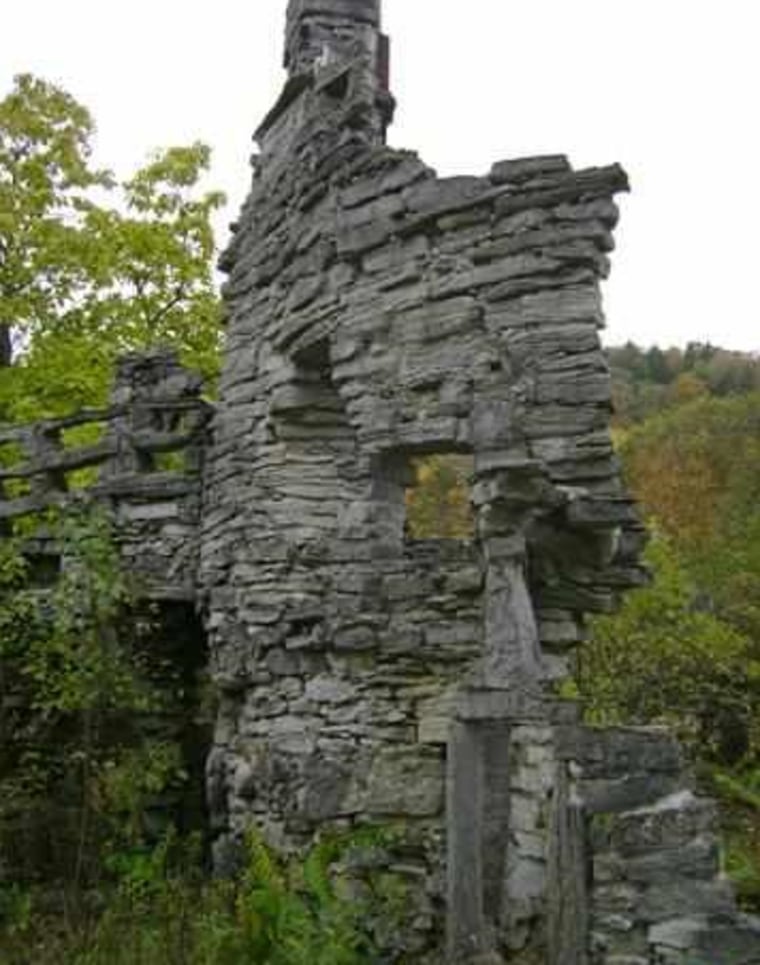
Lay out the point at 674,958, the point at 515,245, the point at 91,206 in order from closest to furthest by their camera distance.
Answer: the point at 674,958
the point at 515,245
the point at 91,206

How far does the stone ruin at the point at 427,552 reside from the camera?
17.8 ft

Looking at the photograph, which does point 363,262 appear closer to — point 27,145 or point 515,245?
point 515,245

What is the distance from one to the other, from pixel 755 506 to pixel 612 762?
16.9m

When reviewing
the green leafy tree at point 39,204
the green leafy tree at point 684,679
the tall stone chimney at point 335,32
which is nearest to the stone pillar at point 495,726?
the tall stone chimney at point 335,32

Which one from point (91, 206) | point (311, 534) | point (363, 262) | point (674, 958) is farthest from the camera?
point (91, 206)

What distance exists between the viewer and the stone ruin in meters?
5.43

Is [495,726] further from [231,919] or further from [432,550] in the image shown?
[231,919]

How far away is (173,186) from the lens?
15.9m

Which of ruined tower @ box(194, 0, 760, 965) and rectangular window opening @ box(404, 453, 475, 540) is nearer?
ruined tower @ box(194, 0, 760, 965)

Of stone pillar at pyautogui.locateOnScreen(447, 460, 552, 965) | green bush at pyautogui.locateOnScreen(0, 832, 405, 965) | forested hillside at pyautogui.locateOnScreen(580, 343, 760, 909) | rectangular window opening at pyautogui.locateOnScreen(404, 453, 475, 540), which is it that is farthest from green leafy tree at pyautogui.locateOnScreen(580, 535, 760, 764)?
rectangular window opening at pyautogui.locateOnScreen(404, 453, 475, 540)

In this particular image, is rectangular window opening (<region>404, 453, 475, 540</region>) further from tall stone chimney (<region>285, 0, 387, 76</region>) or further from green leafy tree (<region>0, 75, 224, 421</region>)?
tall stone chimney (<region>285, 0, 387, 76</region>)

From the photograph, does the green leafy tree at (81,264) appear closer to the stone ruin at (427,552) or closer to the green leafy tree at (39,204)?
the green leafy tree at (39,204)

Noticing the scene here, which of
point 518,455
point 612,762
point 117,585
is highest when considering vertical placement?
point 518,455

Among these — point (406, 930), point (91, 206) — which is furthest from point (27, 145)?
point (406, 930)
